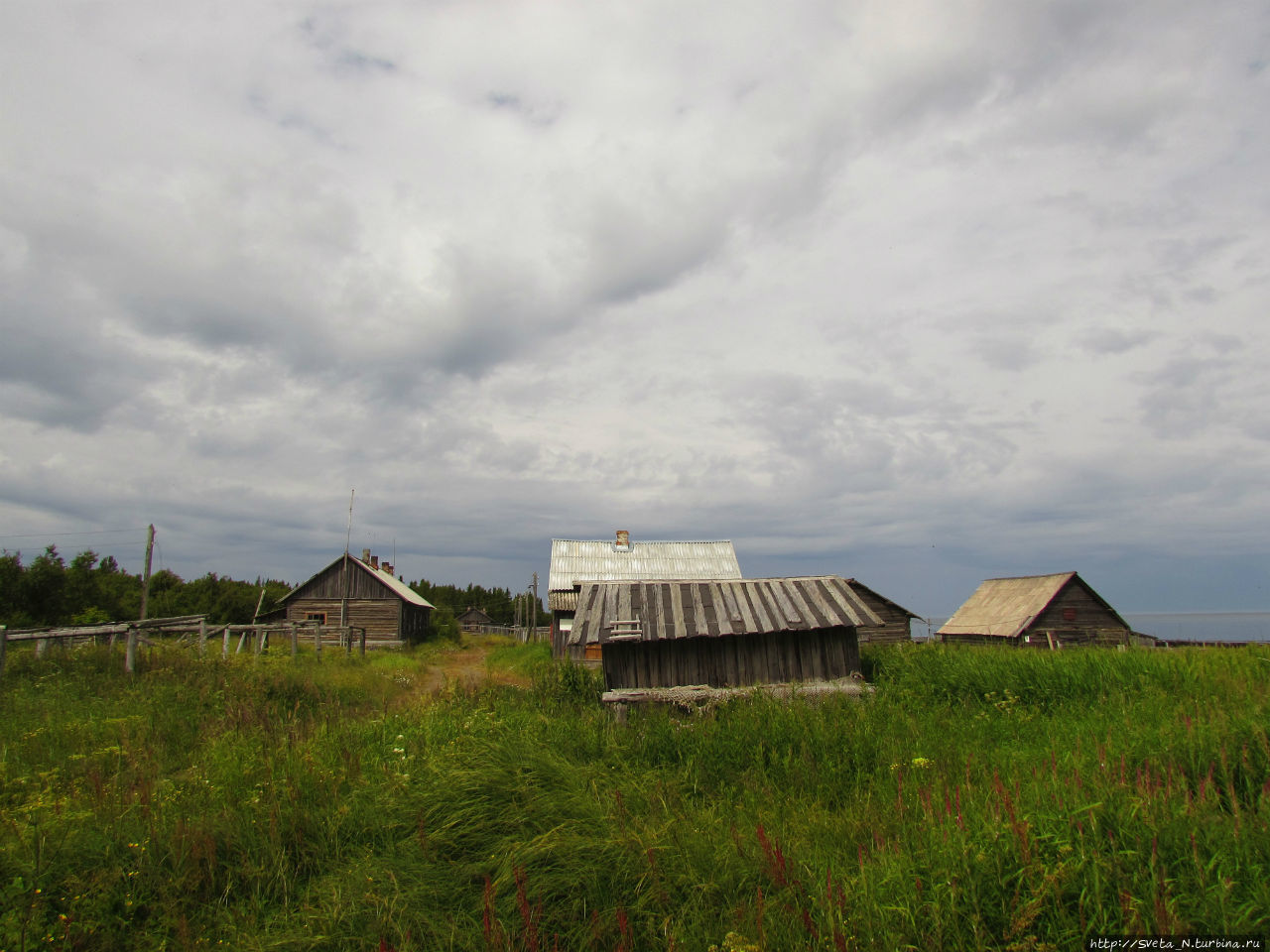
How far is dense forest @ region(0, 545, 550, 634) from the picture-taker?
3366cm

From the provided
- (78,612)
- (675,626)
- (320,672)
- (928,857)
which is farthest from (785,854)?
(78,612)

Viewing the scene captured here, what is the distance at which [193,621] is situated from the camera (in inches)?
774

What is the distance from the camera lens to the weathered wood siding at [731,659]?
12227 mm

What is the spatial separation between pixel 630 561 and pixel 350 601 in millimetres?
16728

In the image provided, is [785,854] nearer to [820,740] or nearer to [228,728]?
A: [820,740]

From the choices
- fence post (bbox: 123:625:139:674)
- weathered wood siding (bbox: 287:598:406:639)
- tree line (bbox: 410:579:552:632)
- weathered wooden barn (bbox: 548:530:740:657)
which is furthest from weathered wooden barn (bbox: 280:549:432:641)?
tree line (bbox: 410:579:552:632)

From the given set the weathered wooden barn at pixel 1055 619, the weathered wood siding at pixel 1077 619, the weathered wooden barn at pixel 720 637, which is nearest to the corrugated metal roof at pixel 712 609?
the weathered wooden barn at pixel 720 637

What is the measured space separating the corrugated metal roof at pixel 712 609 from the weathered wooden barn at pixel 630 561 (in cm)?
1714

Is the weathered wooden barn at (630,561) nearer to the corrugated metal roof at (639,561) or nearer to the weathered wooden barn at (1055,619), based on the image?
the corrugated metal roof at (639,561)

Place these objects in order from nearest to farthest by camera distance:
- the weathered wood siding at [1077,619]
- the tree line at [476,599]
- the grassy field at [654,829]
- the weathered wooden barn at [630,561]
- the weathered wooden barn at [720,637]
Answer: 1. the grassy field at [654,829]
2. the weathered wooden barn at [720,637]
3. the weathered wood siding at [1077,619]
4. the weathered wooden barn at [630,561]
5. the tree line at [476,599]

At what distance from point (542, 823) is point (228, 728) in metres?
6.44

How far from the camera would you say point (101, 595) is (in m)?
40.1

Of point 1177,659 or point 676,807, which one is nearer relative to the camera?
point 676,807

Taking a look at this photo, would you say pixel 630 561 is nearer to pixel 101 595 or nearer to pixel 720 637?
pixel 720 637
